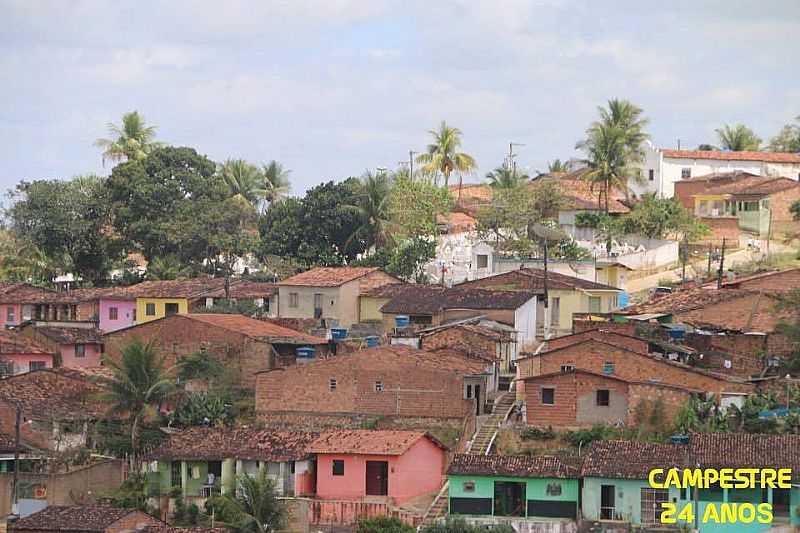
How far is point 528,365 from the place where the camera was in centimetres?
4472

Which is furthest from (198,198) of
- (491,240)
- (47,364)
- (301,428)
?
(301,428)

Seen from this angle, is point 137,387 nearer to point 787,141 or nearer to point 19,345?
point 19,345

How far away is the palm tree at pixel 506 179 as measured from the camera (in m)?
79.1

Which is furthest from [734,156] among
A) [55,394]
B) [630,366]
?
[55,394]

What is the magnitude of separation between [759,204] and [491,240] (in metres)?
12.5

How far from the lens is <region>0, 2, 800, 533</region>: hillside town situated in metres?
37.7

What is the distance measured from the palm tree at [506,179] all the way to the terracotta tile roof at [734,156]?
6.85 metres

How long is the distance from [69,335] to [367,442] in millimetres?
18366

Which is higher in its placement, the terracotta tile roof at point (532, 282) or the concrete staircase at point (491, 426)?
the terracotta tile roof at point (532, 282)

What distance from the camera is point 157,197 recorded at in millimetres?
71625

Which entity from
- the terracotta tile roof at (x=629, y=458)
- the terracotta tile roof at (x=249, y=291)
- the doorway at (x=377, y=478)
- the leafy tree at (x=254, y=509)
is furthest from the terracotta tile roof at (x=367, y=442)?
the terracotta tile roof at (x=249, y=291)

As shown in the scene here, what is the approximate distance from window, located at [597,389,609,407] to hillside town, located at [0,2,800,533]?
49 millimetres

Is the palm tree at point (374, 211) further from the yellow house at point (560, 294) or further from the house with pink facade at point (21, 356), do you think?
the house with pink facade at point (21, 356)

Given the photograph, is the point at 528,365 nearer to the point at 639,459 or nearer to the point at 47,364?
the point at 639,459
